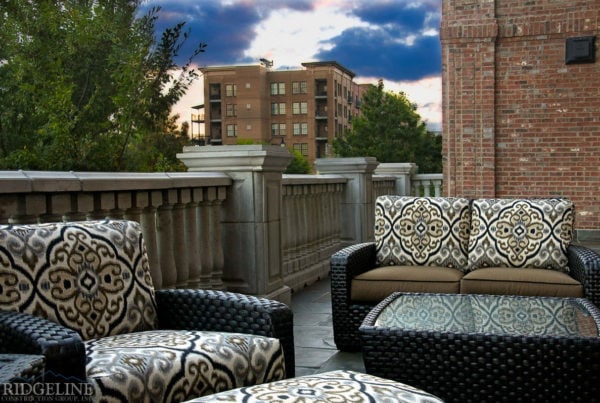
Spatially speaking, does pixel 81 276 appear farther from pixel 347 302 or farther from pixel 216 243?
pixel 216 243

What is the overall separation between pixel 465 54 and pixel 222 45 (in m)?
97.9

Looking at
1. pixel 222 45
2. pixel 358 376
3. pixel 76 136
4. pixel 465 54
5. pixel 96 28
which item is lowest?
pixel 358 376

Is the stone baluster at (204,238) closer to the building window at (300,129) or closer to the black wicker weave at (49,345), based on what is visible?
the black wicker weave at (49,345)

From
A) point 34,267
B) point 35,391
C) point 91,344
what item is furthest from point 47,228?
point 35,391

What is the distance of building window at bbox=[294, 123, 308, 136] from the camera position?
88312 mm

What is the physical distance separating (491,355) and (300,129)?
3409 inches

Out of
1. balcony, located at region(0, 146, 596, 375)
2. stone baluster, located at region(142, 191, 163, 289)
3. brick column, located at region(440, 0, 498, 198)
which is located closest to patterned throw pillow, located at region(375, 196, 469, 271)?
balcony, located at region(0, 146, 596, 375)

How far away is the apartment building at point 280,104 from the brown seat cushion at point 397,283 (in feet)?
268

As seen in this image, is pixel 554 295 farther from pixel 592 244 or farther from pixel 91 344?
pixel 592 244

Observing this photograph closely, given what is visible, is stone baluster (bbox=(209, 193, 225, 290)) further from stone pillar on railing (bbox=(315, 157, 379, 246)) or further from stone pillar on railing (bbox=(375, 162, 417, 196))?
stone pillar on railing (bbox=(375, 162, 417, 196))

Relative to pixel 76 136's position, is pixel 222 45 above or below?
above

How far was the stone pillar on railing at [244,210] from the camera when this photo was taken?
15.5ft

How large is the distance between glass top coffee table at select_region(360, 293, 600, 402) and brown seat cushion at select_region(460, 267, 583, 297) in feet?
2.77

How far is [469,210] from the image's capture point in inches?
180
